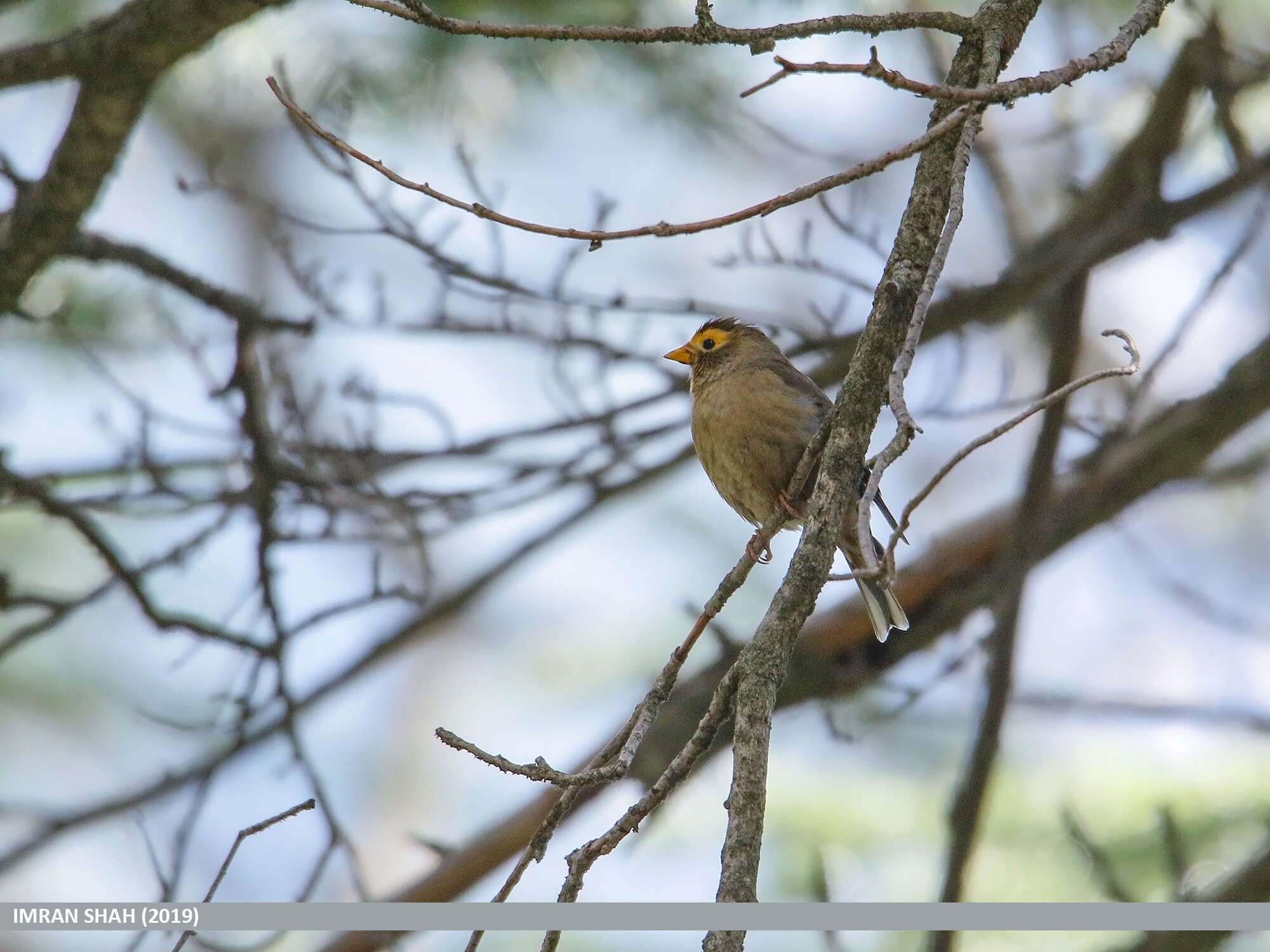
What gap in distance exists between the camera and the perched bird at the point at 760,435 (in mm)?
4930

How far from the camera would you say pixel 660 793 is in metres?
2.46

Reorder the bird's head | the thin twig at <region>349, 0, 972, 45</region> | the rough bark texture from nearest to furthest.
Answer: the thin twig at <region>349, 0, 972, 45</region> → the rough bark texture → the bird's head

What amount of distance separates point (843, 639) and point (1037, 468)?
1013mm

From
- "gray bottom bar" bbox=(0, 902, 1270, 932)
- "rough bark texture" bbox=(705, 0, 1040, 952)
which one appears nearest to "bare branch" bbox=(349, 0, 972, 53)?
"rough bark texture" bbox=(705, 0, 1040, 952)

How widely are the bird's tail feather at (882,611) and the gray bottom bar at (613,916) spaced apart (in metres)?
1.25

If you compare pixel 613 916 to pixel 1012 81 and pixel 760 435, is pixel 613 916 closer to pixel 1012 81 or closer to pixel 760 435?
pixel 1012 81

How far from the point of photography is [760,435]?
195 inches

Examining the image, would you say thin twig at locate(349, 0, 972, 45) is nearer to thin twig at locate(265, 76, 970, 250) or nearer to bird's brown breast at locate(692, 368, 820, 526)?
thin twig at locate(265, 76, 970, 250)

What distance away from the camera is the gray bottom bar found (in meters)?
2.91

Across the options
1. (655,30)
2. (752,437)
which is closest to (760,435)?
(752,437)

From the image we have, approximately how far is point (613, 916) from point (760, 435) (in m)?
2.24

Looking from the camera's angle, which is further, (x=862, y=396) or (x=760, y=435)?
(x=760, y=435)

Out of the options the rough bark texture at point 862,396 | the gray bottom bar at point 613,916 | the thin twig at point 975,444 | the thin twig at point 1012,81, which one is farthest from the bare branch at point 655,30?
the gray bottom bar at point 613,916

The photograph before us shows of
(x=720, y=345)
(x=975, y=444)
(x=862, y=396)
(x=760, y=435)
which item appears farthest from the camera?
(x=720, y=345)
